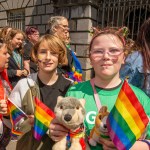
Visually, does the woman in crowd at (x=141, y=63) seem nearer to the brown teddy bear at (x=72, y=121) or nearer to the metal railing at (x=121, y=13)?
the brown teddy bear at (x=72, y=121)

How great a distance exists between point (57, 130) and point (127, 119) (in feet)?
1.39

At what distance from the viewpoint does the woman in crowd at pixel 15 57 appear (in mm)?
3814

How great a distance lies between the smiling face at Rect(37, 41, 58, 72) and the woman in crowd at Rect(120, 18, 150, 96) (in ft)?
2.12

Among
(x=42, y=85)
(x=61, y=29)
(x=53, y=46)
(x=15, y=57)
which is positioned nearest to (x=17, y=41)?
(x=15, y=57)

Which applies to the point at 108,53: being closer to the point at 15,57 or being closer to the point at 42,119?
the point at 42,119

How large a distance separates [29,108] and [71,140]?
52 cm

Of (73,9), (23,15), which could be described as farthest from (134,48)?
(23,15)

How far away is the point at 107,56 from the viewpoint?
1.48 metres

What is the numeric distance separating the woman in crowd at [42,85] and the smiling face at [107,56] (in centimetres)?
60

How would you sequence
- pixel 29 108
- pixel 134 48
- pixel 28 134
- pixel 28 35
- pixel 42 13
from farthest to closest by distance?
pixel 42 13 < pixel 28 35 < pixel 134 48 < pixel 29 108 < pixel 28 134

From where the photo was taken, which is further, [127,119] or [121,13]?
[121,13]

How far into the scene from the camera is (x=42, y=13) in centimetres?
914

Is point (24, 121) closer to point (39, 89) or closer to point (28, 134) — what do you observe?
point (28, 134)

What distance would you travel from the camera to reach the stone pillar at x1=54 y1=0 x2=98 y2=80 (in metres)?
7.13
